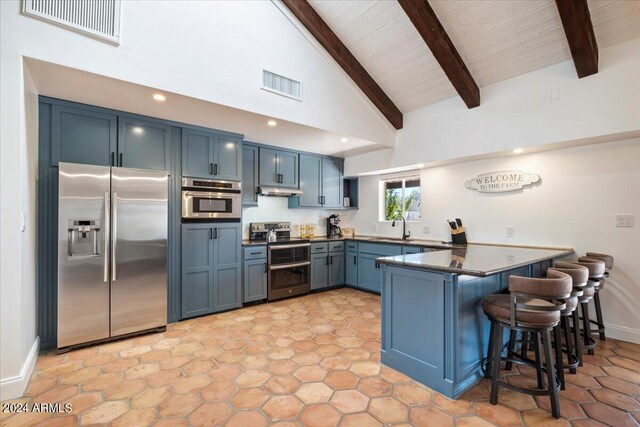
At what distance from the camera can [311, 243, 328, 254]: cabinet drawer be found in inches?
A: 197

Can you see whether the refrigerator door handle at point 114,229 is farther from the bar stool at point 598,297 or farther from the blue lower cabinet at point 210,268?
the bar stool at point 598,297

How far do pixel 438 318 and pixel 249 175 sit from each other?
3.31m

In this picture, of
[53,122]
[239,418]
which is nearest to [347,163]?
[53,122]

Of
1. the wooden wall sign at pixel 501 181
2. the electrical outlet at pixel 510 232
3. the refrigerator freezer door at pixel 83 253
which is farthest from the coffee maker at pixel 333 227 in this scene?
the refrigerator freezer door at pixel 83 253

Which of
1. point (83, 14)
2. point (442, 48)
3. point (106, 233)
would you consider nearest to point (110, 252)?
point (106, 233)

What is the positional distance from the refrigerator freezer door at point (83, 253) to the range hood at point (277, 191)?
80.0 inches

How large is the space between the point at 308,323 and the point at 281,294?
3.47 ft

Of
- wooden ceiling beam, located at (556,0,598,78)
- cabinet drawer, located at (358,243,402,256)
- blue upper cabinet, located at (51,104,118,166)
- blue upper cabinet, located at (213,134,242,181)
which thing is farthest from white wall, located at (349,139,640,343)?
blue upper cabinet, located at (51,104,118,166)

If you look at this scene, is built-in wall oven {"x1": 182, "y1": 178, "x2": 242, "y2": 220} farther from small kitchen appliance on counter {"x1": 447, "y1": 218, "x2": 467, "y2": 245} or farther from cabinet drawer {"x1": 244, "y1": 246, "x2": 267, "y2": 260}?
small kitchen appliance on counter {"x1": 447, "y1": 218, "x2": 467, "y2": 245}

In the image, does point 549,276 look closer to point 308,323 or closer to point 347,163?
point 308,323

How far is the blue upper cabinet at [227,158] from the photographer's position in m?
3.96

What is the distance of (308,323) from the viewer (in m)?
3.61

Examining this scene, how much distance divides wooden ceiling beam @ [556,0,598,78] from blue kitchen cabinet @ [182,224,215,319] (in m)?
4.26

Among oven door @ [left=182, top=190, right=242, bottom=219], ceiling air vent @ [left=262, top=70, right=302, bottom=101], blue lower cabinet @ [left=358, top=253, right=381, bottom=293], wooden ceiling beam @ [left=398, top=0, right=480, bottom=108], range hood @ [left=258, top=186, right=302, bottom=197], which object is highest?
wooden ceiling beam @ [left=398, top=0, right=480, bottom=108]
